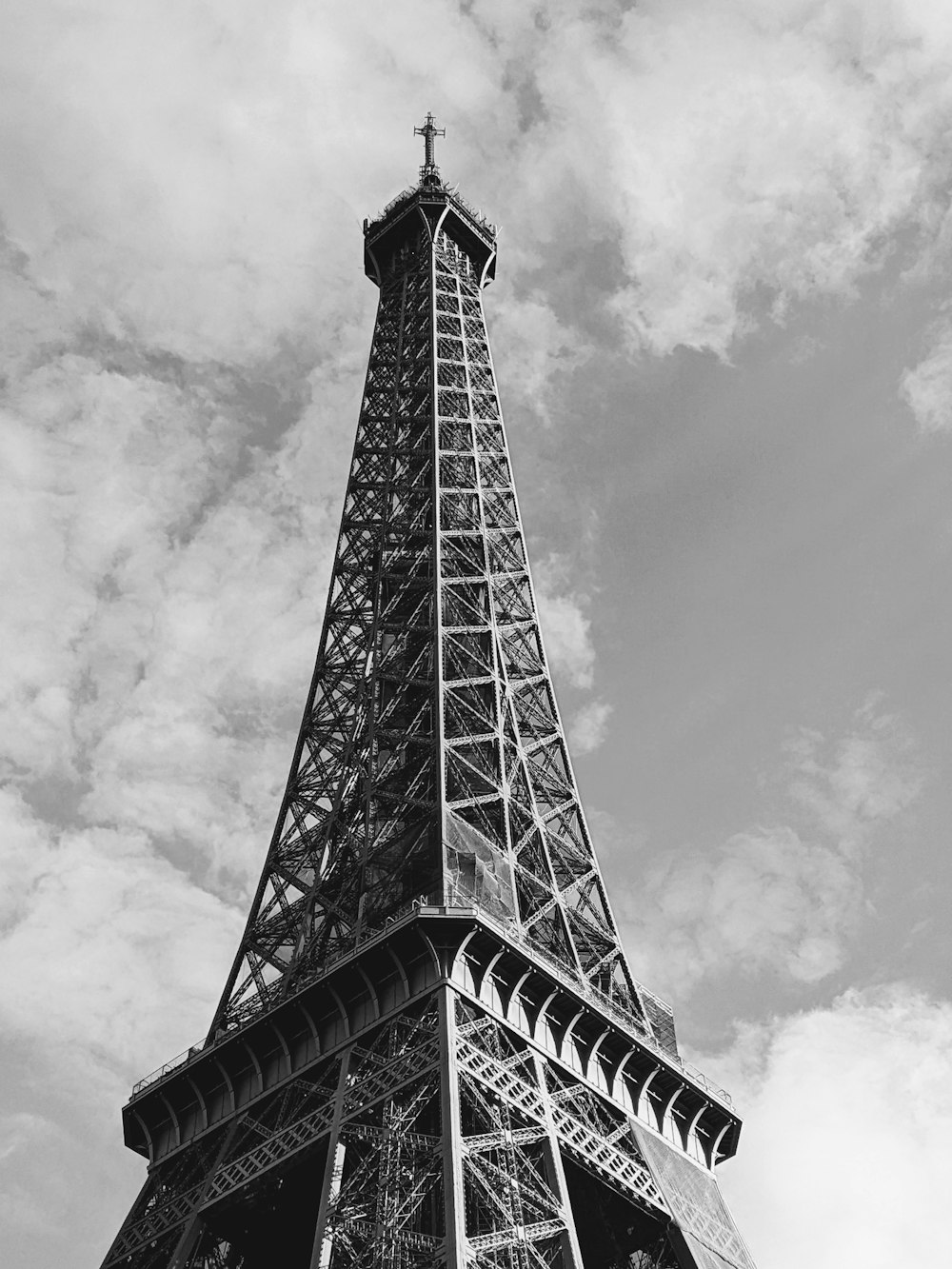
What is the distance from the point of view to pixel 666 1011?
5166cm

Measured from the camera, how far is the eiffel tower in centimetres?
3869

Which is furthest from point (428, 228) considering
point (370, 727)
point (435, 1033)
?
point (435, 1033)

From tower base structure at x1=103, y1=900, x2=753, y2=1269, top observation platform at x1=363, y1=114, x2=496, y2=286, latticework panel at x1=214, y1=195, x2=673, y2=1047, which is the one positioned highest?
top observation platform at x1=363, y1=114, x2=496, y2=286

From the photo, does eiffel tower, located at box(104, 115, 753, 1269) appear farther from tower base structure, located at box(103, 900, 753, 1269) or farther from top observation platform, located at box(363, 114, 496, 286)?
top observation platform, located at box(363, 114, 496, 286)

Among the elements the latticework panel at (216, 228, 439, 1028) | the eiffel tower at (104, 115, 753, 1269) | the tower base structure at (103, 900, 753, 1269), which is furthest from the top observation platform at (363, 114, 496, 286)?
the tower base structure at (103, 900, 753, 1269)

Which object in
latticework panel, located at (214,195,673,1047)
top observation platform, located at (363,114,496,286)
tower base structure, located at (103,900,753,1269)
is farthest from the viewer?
top observation platform, located at (363,114,496,286)

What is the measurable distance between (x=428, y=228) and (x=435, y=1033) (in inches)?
2302

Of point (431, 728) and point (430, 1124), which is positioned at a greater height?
point (431, 728)

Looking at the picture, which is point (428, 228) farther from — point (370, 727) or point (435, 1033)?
point (435, 1033)

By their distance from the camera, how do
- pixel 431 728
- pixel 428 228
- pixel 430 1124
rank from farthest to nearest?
pixel 428 228 → pixel 431 728 → pixel 430 1124

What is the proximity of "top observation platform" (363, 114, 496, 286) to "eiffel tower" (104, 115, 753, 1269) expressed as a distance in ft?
101

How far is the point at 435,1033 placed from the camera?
1618 inches

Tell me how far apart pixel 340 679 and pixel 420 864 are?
17.5 metres

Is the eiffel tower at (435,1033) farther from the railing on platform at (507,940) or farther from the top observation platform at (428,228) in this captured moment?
the top observation platform at (428,228)
